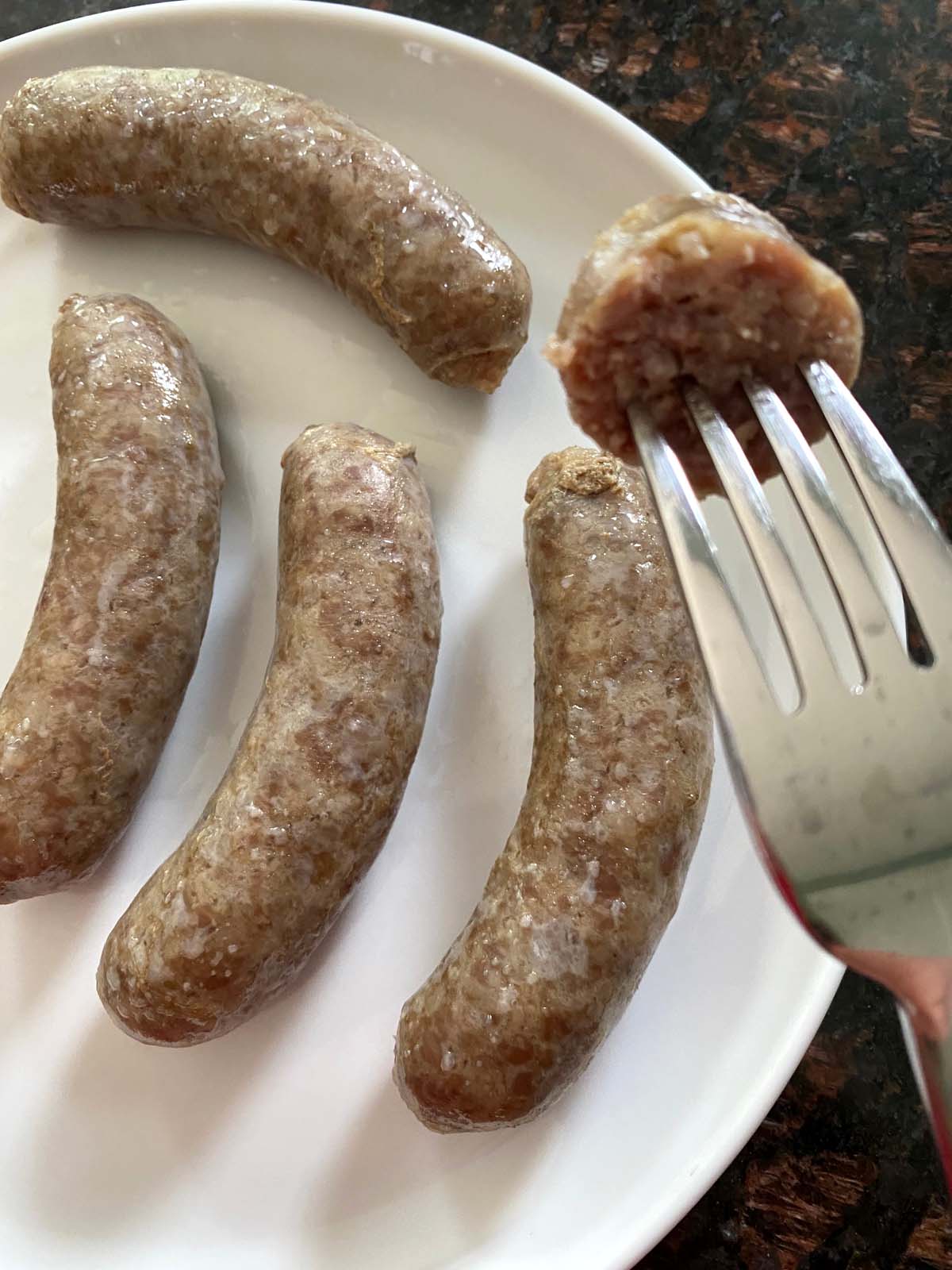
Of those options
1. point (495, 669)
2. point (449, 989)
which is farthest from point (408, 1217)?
point (495, 669)

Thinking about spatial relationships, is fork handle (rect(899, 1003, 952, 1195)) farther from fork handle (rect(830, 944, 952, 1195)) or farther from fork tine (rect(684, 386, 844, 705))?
fork tine (rect(684, 386, 844, 705))

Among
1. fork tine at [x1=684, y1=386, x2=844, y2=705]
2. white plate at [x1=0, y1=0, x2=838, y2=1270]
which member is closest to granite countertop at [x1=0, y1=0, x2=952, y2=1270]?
white plate at [x1=0, y1=0, x2=838, y2=1270]

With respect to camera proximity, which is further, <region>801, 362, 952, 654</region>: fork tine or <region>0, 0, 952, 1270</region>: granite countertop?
<region>0, 0, 952, 1270</region>: granite countertop

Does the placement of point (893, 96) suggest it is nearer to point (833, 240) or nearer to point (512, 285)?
point (833, 240)

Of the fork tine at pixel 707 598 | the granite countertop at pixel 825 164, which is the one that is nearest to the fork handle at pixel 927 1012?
the fork tine at pixel 707 598

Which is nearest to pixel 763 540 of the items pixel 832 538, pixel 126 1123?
pixel 832 538

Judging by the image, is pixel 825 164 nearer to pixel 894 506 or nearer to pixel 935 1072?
pixel 894 506
